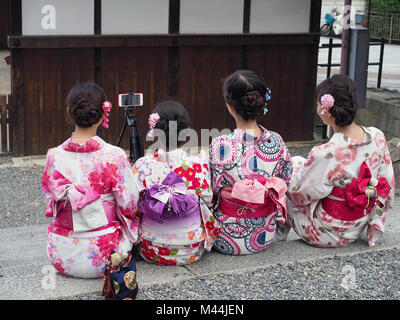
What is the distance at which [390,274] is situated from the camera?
373 centimetres

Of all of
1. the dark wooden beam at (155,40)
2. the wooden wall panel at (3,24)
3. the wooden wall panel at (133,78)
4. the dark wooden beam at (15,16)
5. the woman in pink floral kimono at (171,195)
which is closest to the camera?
the woman in pink floral kimono at (171,195)

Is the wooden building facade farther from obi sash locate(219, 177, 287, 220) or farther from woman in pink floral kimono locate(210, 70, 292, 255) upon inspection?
obi sash locate(219, 177, 287, 220)

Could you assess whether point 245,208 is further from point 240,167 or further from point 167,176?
point 167,176

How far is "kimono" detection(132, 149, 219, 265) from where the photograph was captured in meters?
3.70

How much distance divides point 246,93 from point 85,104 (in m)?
0.95

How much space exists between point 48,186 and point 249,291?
4.07 feet

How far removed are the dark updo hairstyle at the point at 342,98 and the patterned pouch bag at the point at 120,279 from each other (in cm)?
158

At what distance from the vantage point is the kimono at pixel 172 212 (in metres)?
3.70

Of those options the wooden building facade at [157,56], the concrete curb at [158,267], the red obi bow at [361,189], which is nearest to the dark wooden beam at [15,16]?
the wooden building facade at [157,56]

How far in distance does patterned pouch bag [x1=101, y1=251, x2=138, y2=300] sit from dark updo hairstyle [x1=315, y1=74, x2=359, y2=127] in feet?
5.18

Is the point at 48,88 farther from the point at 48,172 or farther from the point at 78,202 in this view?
the point at 78,202

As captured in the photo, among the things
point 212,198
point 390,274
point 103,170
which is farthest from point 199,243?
point 390,274

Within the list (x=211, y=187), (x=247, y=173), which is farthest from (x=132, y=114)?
(x=247, y=173)

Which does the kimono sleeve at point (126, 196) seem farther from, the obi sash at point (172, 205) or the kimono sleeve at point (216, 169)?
the kimono sleeve at point (216, 169)
